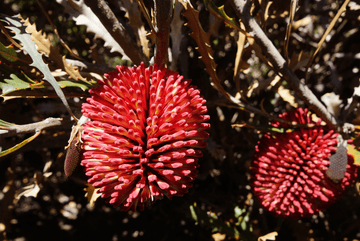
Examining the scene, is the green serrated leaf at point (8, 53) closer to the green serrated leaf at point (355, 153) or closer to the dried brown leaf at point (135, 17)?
the dried brown leaf at point (135, 17)

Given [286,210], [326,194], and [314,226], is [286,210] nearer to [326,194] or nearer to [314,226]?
[326,194]

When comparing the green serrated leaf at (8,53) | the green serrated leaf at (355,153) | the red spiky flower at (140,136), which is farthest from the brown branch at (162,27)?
the green serrated leaf at (355,153)

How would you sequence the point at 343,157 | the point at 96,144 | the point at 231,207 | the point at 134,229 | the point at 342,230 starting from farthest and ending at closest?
the point at 134,229 < the point at 342,230 < the point at 231,207 < the point at 343,157 < the point at 96,144

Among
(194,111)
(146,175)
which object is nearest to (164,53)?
(194,111)

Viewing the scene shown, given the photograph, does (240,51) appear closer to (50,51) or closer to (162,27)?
(162,27)

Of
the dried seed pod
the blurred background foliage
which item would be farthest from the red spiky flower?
the blurred background foliage

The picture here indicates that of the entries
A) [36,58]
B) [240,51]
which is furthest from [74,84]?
Answer: [240,51]
